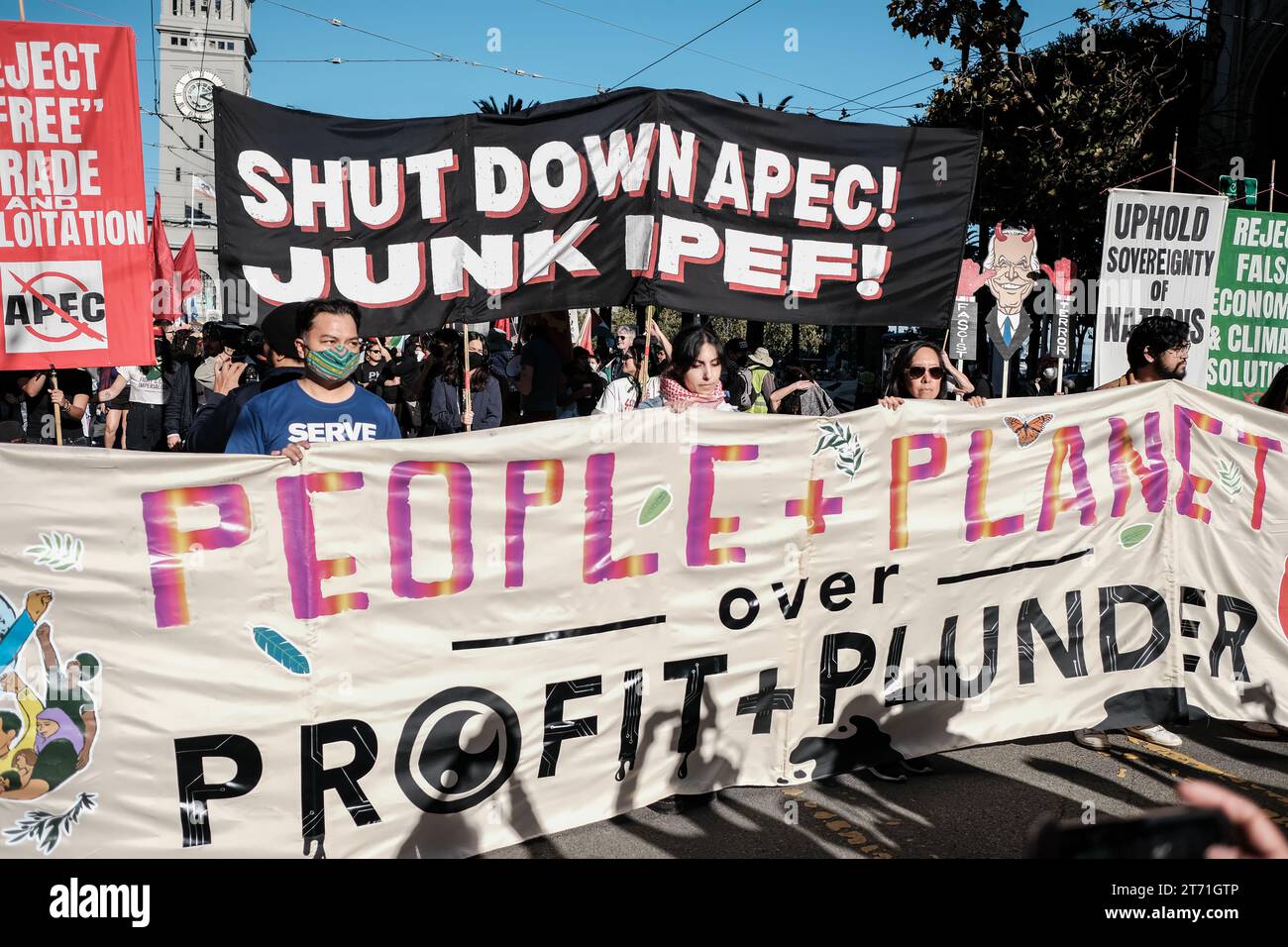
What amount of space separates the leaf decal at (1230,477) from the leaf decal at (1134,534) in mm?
413

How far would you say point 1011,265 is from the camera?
55.4 feet

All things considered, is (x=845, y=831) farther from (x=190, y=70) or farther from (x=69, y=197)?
(x=190, y=70)

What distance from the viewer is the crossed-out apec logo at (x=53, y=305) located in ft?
15.3

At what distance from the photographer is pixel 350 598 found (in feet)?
11.7

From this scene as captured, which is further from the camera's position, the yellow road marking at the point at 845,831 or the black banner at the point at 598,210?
the black banner at the point at 598,210

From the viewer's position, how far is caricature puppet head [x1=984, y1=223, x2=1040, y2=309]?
16797mm

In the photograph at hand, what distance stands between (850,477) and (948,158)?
80.2 inches

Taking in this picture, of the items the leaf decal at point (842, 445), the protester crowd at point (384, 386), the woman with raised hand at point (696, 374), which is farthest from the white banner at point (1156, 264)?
the woman with raised hand at point (696, 374)

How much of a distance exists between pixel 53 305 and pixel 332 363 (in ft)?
5.44

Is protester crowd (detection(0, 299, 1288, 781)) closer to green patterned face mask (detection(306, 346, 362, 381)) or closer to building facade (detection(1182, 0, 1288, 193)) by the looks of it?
green patterned face mask (detection(306, 346, 362, 381))

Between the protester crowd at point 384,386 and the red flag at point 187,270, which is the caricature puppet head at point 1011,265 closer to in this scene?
the protester crowd at point 384,386

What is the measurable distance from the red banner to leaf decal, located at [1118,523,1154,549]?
4496mm

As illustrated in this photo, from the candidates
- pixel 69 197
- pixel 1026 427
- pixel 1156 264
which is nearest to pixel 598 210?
pixel 1026 427
